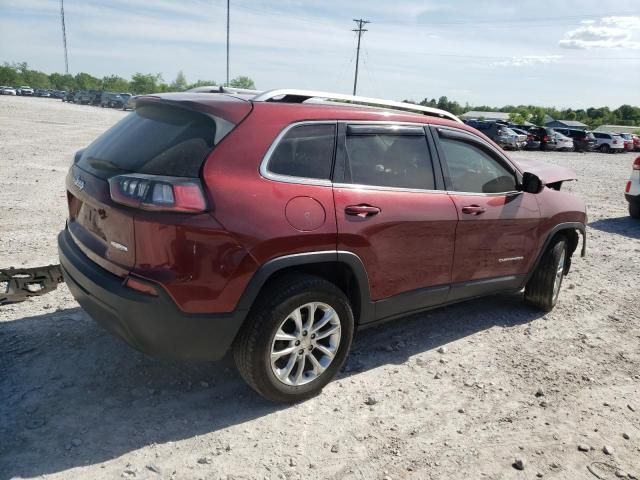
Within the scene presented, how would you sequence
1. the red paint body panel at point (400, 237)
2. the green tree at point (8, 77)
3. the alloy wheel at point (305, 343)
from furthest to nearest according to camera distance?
the green tree at point (8, 77) → the red paint body panel at point (400, 237) → the alloy wheel at point (305, 343)

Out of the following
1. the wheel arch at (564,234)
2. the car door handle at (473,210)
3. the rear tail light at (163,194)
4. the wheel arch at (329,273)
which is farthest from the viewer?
the wheel arch at (564,234)

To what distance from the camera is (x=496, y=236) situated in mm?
4156

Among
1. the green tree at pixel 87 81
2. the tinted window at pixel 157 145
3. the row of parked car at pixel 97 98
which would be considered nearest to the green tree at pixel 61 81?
the green tree at pixel 87 81

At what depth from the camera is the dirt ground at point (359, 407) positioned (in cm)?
271

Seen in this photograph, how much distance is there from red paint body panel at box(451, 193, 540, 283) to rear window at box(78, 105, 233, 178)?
194 cm

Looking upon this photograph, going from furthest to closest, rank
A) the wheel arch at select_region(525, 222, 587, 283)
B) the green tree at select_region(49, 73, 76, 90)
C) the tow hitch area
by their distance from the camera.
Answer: the green tree at select_region(49, 73, 76, 90)
the wheel arch at select_region(525, 222, 587, 283)
the tow hitch area

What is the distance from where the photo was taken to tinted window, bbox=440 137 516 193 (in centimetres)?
391

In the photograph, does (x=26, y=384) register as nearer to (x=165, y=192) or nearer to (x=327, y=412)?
(x=165, y=192)

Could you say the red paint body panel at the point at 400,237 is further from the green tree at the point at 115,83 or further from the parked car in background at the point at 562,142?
the green tree at the point at 115,83

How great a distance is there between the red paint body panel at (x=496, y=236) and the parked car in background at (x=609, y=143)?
38531mm

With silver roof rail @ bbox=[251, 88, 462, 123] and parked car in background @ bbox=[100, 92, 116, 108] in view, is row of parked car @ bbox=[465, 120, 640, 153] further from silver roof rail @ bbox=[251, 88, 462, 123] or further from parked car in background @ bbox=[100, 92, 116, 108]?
parked car in background @ bbox=[100, 92, 116, 108]

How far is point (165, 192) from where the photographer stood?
2.59m

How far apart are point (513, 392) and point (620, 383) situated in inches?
35.6

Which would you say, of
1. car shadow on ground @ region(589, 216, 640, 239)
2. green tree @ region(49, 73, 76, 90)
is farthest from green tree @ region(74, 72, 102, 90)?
car shadow on ground @ region(589, 216, 640, 239)
